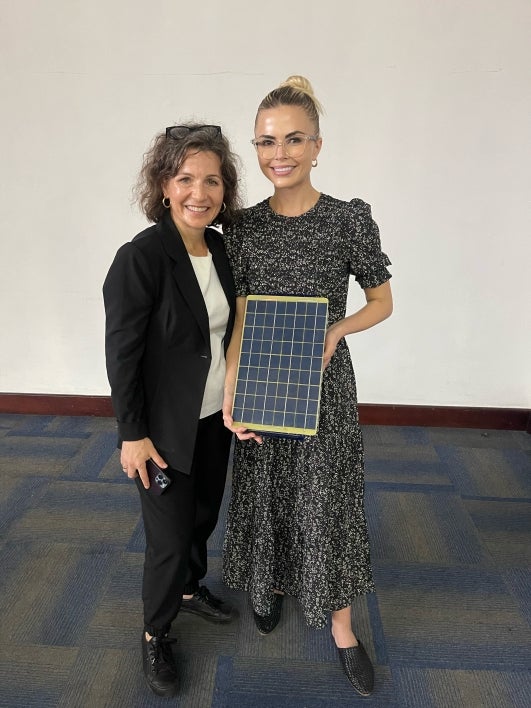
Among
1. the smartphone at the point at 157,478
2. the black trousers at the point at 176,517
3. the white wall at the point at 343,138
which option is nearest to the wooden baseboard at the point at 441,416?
the white wall at the point at 343,138

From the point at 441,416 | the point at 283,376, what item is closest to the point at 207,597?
the point at 283,376

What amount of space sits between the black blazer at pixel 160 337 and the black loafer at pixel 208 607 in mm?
783

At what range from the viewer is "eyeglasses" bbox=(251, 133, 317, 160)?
1119 mm

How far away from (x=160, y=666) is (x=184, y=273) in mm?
1305

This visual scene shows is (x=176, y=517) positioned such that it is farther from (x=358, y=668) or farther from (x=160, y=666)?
(x=358, y=668)

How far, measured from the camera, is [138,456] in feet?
4.04

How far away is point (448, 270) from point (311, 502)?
198cm

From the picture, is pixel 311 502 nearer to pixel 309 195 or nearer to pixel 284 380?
pixel 284 380

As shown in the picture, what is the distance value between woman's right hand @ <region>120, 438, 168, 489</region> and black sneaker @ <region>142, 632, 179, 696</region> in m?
0.68

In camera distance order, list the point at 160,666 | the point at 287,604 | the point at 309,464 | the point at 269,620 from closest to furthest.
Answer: the point at 309,464 < the point at 160,666 < the point at 269,620 < the point at 287,604

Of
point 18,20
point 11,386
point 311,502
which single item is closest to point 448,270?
point 311,502

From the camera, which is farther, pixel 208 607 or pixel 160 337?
pixel 208 607

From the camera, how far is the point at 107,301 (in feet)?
3.66

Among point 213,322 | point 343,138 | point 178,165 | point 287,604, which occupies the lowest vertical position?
point 287,604
